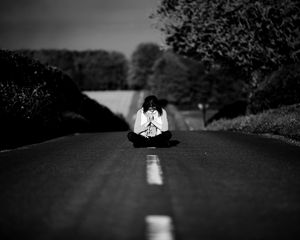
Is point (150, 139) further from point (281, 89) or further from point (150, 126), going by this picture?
point (281, 89)

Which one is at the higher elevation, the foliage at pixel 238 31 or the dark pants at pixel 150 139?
the foliage at pixel 238 31

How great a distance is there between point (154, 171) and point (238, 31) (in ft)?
66.6

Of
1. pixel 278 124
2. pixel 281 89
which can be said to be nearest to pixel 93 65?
pixel 281 89

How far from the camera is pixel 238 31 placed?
86.6 feet

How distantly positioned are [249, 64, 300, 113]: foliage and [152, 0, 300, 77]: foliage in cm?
234

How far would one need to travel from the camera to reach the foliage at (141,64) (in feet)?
505

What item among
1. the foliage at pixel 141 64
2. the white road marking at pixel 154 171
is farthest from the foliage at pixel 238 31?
the foliage at pixel 141 64

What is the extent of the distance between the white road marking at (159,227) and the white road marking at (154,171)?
183 cm

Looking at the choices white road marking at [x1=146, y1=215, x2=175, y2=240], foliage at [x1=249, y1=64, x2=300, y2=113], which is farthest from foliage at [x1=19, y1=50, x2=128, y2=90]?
white road marking at [x1=146, y1=215, x2=175, y2=240]

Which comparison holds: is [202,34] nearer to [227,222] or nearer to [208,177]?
[208,177]

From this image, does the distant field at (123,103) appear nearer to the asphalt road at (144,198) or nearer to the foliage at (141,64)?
the foliage at (141,64)

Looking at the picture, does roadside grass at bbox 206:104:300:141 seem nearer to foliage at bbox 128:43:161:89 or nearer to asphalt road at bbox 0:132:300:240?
asphalt road at bbox 0:132:300:240

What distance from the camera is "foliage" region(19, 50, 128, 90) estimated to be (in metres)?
166

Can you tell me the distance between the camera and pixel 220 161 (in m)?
9.04
